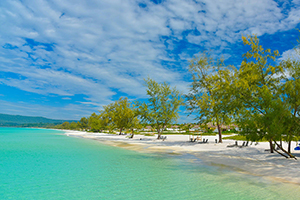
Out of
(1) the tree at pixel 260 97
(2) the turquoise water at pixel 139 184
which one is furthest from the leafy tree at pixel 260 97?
(2) the turquoise water at pixel 139 184

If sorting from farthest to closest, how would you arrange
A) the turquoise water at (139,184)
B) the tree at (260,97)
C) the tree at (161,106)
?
1. the tree at (161,106)
2. the tree at (260,97)
3. the turquoise water at (139,184)

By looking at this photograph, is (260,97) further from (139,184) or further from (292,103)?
(139,184)

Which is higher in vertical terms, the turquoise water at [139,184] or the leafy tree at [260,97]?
the leafy tree at [260,97]

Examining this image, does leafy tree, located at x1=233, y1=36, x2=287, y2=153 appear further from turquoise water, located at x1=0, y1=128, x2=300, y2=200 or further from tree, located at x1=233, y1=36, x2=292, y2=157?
turquoise water, located at x1=0, y1=128, x2=300, y2=200

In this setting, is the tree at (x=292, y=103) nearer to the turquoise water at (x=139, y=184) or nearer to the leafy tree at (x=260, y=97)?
the leafy tree at (x=260, y=97)

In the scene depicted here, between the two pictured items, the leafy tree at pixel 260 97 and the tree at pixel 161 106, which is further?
the tree at pixel 161 106

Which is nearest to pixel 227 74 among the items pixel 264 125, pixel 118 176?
pixel 264 125

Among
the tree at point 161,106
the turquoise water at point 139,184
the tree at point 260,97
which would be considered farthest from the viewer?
the tree at point 161,106

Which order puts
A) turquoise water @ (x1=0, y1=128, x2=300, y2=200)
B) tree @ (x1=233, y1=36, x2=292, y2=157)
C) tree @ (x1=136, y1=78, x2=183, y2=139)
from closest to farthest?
1. turquoise water @ (x1=0, y1=128, x2=300, y2=200)
2. tree @ (x1=233, y1=36, x2=292, y2=157)
3. tree @ (x1=136, y1=78, x2=183, y2=139)

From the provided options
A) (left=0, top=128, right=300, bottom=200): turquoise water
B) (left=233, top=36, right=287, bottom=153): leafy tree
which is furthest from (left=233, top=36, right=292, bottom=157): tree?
(left=0, top=128, right=300, bottom=200): turquoise water

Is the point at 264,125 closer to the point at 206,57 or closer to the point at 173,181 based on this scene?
the point at 173,181

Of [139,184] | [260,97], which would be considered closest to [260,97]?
[260,97]

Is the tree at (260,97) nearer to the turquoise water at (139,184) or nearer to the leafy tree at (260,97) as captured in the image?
the leafy tree at (260,97)

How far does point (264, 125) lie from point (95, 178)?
11651 millimetres
